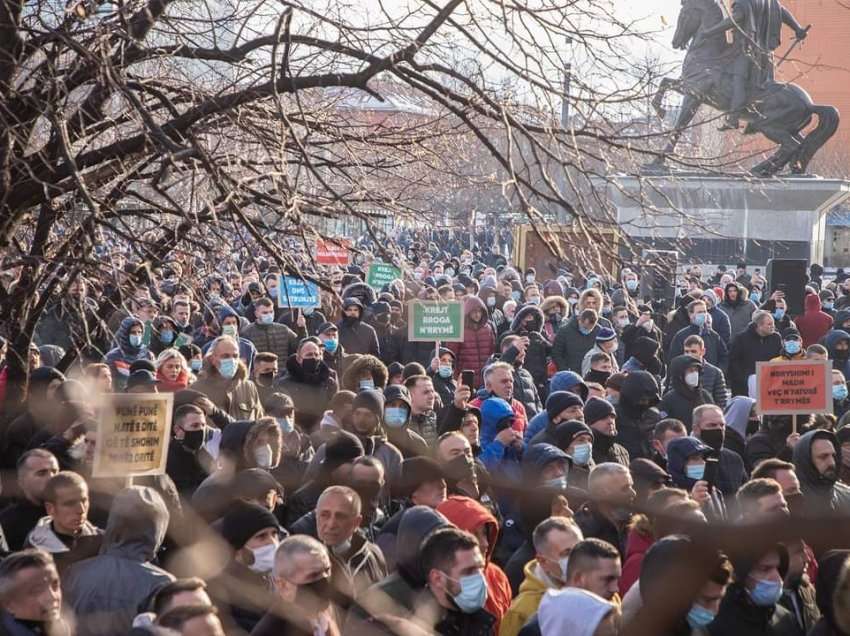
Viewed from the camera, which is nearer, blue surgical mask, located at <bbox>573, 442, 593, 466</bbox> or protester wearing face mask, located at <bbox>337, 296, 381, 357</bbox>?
blue surgical mask, located at <bbox>573, 442, 593, 466</bbox>

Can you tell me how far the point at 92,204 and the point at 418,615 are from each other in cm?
194

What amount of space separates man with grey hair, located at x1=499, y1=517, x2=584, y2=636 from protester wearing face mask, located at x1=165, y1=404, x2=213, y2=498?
2.71 metres

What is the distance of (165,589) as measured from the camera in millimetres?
4672

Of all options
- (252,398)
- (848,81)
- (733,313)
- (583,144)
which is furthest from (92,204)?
(848,81)

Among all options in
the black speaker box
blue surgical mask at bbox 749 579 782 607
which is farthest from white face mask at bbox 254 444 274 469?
the black speaker box

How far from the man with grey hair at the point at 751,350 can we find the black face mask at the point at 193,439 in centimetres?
826

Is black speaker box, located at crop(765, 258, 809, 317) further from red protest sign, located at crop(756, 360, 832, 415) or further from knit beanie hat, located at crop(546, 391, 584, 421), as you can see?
knit beanie hat, located at crop(546, 391, 584, 421)

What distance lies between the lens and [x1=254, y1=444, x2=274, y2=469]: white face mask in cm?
771

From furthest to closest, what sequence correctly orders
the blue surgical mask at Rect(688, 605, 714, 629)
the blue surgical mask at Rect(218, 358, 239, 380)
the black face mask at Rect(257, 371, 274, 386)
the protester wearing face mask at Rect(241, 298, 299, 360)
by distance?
the protester wearing face mask at Rect(241, 298, 299, 360) < the black face mask at Rect(257, 371, 274, 386) < the blue surgical mask at Rect(218, 358, 239, 380) < the blue surgical mask at Rect(688, 605, 714, 629)

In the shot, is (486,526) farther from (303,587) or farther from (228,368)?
(228,368)

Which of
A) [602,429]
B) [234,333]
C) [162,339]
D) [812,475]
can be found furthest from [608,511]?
[162,339]

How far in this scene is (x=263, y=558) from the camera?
584cm

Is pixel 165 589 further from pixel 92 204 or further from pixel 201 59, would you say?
pixel 201 59

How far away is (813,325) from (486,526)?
13.7 m
